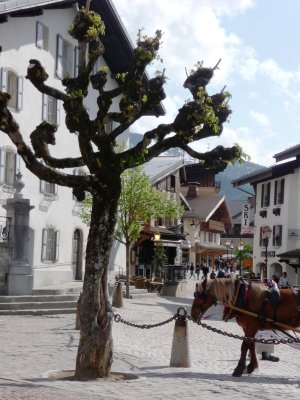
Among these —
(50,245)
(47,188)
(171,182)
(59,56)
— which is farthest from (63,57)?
(171,182)

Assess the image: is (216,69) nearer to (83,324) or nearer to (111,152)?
(111,152)

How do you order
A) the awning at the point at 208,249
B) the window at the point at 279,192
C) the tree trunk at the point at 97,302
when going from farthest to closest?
1. the awning at the point at 208,249
2. the window at the point at 279,192
3. the tree trunk at the point at 97,302

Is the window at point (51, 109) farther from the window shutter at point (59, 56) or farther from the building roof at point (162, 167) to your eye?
the building roof at point (162, 167)

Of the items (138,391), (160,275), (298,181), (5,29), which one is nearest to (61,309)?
(5,29)

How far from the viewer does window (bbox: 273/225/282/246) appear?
51188mm

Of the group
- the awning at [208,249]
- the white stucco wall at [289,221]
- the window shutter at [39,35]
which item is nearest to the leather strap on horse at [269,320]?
the window shutter at [39,35]

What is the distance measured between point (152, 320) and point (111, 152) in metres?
12.8

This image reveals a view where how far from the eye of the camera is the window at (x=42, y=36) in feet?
105

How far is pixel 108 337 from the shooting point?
11.9m

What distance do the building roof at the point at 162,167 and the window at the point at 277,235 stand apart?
9.37 m

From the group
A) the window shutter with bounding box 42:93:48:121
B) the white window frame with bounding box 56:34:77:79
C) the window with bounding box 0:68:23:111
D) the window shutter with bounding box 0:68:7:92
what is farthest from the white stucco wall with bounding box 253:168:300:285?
the window shutter with bounding box 0:68:7:92

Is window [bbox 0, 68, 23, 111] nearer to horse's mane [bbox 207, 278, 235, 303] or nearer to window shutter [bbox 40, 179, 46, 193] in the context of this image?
window shutter [bbox 40, 179, 46, 193]

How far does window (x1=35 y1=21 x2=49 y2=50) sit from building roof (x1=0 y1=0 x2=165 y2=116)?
2.77 feet

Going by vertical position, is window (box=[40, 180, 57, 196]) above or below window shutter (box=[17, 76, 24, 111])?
below
